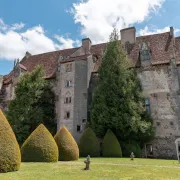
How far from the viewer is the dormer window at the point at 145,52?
27778 mm

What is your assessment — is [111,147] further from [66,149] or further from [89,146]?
[66,149]

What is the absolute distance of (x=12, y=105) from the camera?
95.0 feet

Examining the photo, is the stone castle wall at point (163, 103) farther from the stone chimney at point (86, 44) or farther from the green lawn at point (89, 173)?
the green lawn at point (89, 173)

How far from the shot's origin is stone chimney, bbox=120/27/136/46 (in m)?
31.5

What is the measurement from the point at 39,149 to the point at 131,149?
→ 1210 centimetres

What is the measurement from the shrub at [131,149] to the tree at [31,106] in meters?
9.82

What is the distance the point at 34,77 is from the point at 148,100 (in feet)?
50.1

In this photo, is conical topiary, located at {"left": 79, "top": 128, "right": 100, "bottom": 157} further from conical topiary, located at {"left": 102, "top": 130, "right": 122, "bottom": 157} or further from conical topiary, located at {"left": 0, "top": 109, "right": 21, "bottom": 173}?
conical topiary, located at {"left": 0, "top": 109, "right": 21, "bottom": 173}

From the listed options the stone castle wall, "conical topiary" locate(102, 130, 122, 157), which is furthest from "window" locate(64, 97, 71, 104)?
the stone castle wall

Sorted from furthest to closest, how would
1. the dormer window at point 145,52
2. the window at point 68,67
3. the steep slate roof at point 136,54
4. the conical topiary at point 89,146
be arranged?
the window at point 68,67 → the dormer window at point 145,52 → the steep slate roof at point 136,54 → the conical topiary at point 89,146

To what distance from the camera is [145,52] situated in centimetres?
2814

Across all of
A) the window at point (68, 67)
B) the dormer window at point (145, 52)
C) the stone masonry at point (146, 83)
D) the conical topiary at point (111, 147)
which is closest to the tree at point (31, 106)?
the stone masonry at point (146, 83)

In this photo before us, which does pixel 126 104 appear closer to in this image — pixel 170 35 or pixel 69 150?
pixel 69 150

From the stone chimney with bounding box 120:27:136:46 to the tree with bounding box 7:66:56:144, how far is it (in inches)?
503
